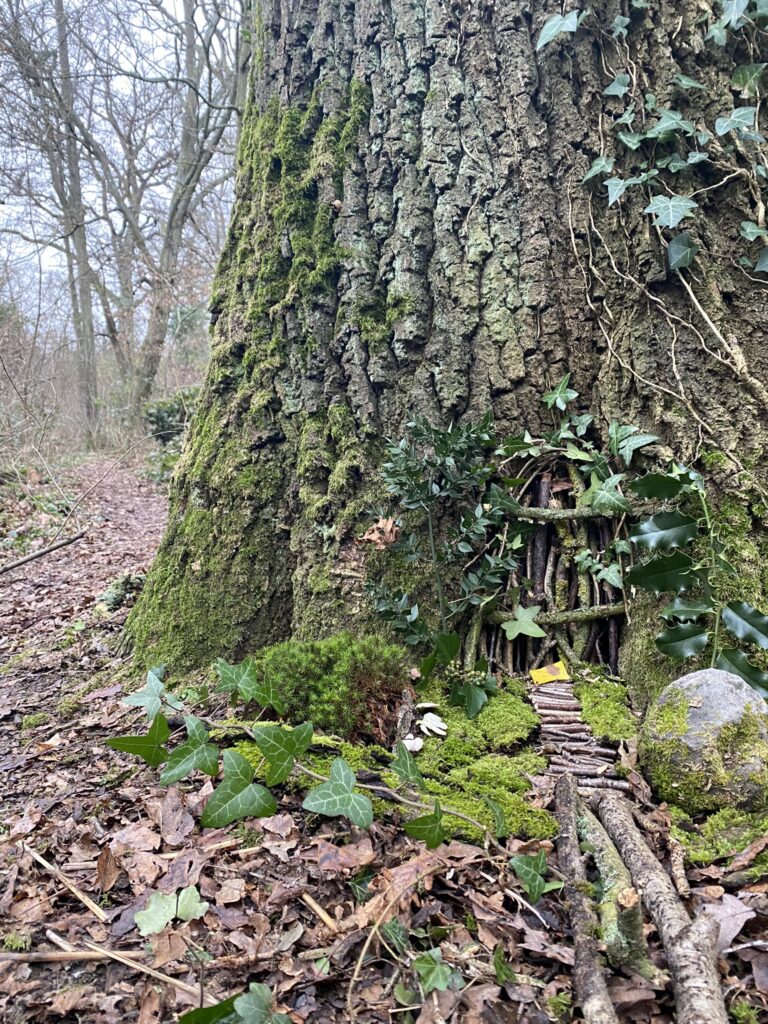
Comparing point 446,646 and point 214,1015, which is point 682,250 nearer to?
point 446,646

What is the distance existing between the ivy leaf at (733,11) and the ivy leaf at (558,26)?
0.56 metres

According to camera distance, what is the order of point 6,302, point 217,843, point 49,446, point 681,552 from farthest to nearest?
point 6,302, point 49,446, point 681,552, point 217,843

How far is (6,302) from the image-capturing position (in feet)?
33.1

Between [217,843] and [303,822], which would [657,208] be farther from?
[217,843]

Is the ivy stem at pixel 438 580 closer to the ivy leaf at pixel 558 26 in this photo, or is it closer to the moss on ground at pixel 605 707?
the moss on ground at pixel 605 707

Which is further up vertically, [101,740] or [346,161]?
[346,161]

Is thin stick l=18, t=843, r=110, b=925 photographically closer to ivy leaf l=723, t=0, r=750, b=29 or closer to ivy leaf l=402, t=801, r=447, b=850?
ivy leaf l=402, t=801, r=447, b=850

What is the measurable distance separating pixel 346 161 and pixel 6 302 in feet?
31.7

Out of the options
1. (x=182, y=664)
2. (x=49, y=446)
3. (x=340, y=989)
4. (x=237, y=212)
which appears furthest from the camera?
(x=49, y=446)

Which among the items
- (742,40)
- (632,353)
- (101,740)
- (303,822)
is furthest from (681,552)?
(101,740)

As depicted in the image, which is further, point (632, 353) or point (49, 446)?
point (49, 446)

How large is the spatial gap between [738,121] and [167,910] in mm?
3169

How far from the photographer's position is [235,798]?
1.52 meters

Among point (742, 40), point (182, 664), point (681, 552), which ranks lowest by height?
point (182, 664)
